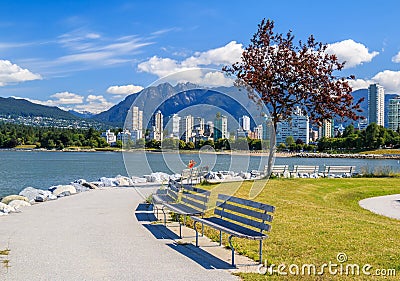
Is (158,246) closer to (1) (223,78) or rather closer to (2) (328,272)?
(2) (328,272)

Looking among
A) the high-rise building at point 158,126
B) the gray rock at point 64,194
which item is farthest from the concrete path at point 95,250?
the gray rock at point 64,194

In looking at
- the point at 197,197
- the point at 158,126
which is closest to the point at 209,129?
the point at 158,126

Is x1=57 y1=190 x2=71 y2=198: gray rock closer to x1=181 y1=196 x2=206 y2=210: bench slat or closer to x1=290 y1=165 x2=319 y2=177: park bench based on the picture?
x1=181 y1=196 x2=206 y2=210: bench slat

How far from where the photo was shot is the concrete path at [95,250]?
7.30 m

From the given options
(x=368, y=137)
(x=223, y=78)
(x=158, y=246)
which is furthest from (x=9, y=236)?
(x=368, y=137)

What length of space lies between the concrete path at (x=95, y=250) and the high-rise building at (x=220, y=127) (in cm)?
301

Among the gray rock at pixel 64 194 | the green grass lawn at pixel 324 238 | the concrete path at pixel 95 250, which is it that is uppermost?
the green grass lawn at pixel 324 238

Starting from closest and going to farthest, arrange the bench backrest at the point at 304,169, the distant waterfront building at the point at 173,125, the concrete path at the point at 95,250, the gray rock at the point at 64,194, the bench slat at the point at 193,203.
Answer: the concrete path at the point at 95,250 < the bench slat at the point at 193,203 < the distant waterfront building at the point at 173,125 < the gray rock at the point at 64,194 < the bench backrest at the point at 304,169

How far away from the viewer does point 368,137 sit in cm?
12250

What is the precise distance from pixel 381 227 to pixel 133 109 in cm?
782

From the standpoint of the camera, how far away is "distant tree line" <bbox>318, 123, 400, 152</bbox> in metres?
121

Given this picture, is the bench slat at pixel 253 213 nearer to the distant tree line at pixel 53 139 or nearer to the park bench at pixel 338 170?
the park bench at pixel 338 170

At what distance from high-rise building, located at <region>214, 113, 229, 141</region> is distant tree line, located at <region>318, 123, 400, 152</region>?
11014 centimetres

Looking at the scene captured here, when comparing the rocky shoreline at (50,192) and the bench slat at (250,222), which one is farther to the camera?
the rocky shoreline at (50,192)
